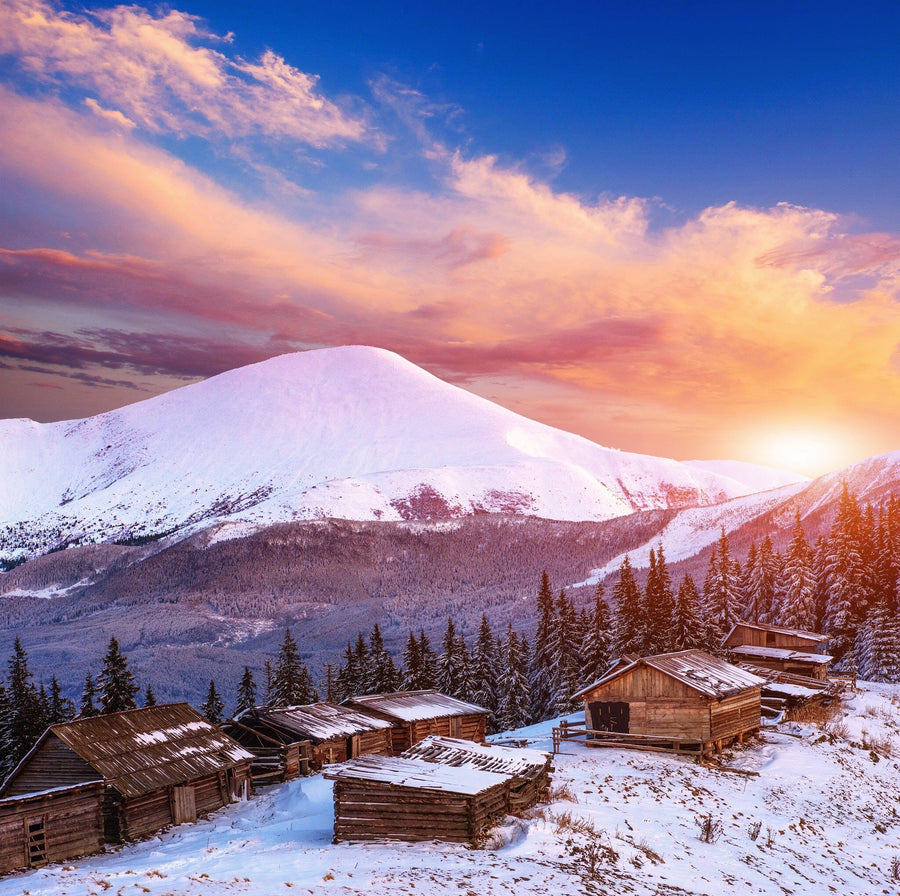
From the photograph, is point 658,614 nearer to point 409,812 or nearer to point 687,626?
point 687,626

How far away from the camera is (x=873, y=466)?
169 metres

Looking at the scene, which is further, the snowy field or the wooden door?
the wooden door

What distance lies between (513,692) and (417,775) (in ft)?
148

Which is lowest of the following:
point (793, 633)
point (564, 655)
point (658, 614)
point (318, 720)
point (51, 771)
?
point (564, 655)

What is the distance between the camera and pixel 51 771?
31.5 meters

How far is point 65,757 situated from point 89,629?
169 meters

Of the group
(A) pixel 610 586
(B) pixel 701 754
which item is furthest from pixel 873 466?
(B) pixel 701 754

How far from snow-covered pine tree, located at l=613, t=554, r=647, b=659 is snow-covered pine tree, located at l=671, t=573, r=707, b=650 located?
2.67 meters

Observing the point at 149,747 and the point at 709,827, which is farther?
the point at 149,747

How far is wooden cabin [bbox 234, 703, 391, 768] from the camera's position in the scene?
131 ft

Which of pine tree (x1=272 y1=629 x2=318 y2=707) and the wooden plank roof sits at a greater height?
the wooden plank roof

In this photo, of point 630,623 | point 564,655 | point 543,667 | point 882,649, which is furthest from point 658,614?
point 882,649

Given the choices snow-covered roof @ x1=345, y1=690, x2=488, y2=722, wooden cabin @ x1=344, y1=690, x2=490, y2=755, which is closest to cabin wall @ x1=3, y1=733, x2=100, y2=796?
wooden cabin @ x1=344, y1=690, x2=490, y2=755

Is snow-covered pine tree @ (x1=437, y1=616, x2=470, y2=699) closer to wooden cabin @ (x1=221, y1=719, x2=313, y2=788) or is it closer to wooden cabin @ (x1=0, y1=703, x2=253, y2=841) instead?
wooden cabin @ (x1=221, y1=719, x2=313, y2=788)
